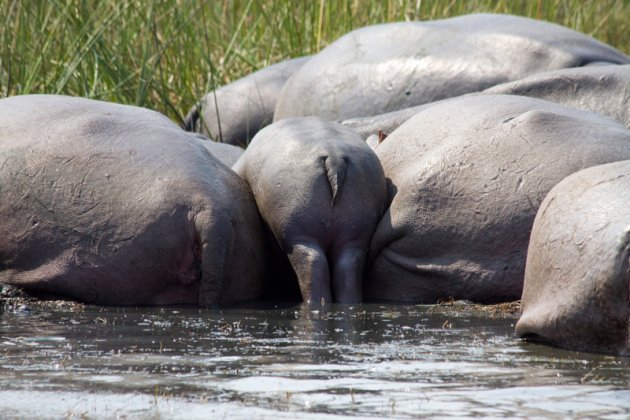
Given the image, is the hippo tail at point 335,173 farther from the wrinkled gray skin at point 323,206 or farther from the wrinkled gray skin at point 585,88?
the wrinkled gray skin at point 585,88

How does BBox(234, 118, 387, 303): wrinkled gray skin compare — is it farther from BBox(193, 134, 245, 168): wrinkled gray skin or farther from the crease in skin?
BBox(193, 134, 245, 168): wrinkled gray skin

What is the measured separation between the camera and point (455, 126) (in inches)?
263

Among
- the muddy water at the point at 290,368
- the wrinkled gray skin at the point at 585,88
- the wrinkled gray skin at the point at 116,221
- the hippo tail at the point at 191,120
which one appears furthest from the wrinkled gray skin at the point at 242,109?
the muddy water at the point at 290,368

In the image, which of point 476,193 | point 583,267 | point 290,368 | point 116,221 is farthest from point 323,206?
point 290,368

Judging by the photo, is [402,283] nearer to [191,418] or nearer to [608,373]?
[608,373]

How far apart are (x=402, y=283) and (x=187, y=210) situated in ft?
3.96

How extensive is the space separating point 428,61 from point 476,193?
8.88ft

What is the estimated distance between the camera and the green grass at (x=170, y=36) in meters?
9.05

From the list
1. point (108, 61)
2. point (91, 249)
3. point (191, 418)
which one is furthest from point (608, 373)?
point (108, 61)

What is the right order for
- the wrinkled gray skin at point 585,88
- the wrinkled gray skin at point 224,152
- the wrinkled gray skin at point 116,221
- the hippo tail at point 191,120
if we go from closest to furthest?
the wrinkled gray skin at point 116,221
the wrinkled gray skin at point 585,88
the wrinkled gray skin at point 224,152
the hippo tail at point 191,120

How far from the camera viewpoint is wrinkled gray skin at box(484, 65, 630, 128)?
7578mm

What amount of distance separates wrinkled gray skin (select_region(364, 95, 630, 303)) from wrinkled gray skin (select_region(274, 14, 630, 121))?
6.18 ft

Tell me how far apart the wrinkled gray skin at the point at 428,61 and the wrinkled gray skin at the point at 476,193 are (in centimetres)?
188

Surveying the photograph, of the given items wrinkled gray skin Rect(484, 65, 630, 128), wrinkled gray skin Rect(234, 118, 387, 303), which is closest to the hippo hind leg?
wrinkled gray skin Rect(234, 118, 387, 303)
